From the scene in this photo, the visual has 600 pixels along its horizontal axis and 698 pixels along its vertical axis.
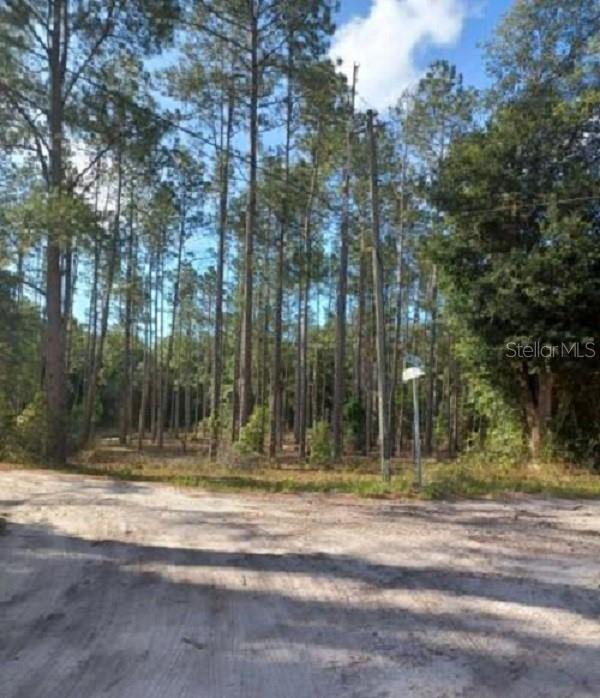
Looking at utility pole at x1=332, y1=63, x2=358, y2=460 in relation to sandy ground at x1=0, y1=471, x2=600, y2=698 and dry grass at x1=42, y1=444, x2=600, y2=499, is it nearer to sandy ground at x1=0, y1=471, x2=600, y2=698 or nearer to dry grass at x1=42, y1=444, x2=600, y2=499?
dry grass at x1=42, y1=444, x2=600, y2=499

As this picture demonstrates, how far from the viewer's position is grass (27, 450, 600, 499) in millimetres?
9828

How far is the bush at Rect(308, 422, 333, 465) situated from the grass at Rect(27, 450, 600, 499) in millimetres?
2780

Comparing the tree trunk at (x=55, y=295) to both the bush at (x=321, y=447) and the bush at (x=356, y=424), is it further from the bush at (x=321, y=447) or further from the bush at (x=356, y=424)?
the bush at (x=356, y=424)

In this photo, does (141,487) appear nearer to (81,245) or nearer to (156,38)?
(81,245)

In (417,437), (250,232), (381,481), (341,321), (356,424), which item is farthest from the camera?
(356,424)

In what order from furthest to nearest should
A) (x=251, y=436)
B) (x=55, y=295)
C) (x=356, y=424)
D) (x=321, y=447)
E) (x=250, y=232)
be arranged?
(x=356, y=424) → (x=321, y=447) → (x=250, y=232) → (x=251, y=436) → (x=55, y=295)

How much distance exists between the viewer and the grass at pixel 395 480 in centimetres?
983

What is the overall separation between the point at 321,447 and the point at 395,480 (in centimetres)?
693

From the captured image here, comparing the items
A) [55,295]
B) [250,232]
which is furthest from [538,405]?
[55,295]

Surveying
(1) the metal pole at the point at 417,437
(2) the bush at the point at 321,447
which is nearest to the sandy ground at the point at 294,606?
(1) the metal pole at the point at 417,437

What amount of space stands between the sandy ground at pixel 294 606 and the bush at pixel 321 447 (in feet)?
32.7

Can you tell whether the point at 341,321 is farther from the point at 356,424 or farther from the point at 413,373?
the point at 413,373

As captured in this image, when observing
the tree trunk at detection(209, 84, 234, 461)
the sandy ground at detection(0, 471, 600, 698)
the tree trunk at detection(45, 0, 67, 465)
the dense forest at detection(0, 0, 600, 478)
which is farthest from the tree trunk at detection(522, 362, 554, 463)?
the tree trunk at detection(45, 0, 67, 465)

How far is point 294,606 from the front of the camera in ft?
13.7
